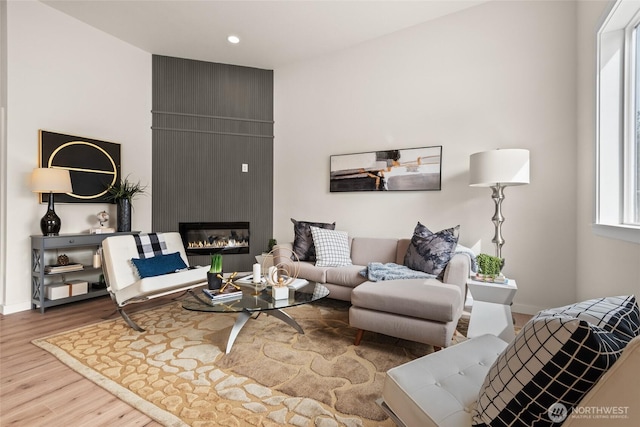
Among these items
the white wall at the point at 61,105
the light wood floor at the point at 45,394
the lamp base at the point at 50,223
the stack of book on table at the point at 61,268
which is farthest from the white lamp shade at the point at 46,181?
the light wood floor at the point at 45,394

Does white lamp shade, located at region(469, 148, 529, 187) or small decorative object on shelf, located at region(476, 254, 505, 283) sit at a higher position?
white lamp shade, located at region(469, 148, 529, 187)

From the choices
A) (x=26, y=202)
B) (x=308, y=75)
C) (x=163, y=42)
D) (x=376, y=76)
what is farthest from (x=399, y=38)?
(x=26, y=202)

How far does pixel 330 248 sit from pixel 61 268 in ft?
9.33

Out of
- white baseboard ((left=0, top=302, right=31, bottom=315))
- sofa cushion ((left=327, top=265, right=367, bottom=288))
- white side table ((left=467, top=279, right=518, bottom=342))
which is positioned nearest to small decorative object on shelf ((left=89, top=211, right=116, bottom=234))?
white baseboard ((left=0, top=302, right=31, bottom=315))

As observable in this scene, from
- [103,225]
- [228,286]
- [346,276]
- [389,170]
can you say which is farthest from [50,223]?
[389,170]

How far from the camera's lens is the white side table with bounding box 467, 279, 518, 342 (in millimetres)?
2342

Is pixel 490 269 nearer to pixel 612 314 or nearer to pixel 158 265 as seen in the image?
pixel 612 314

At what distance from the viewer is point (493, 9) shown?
10.4 feet

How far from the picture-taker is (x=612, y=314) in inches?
32.6

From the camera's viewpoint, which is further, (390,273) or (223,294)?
(390,273)

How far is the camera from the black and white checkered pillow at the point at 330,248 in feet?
11.0

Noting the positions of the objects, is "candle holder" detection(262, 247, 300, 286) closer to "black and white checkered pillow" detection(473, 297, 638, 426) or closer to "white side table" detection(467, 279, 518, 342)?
"white side table" detection(467, 279, 518, 342)

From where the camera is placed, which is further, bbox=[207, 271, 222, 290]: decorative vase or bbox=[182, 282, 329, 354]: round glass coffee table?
bbox=[207, 271, 222, 290]: decorative vase

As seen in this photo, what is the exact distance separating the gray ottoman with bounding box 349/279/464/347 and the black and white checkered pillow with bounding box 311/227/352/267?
0.97 meters
